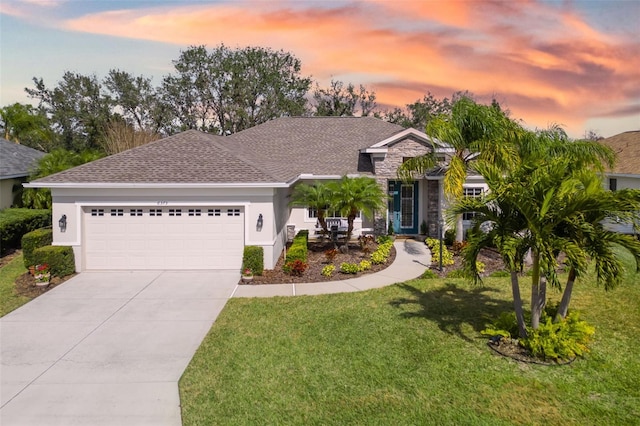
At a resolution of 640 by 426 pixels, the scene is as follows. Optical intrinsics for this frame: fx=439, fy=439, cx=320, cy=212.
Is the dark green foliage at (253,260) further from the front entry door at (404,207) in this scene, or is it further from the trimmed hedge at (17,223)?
the trimmed hedge at (17,223)

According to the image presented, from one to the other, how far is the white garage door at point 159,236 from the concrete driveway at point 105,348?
1136mm

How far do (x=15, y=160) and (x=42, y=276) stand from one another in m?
15.0

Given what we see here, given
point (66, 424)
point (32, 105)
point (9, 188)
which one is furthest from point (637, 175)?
point (32, 105)

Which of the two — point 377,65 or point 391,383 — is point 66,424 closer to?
point 391,383

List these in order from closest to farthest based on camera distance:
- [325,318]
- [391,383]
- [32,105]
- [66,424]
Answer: [66,424] < [391,383] < [325,318] < [32,105]

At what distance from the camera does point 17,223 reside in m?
17.4

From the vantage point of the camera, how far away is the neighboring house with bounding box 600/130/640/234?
20062mm

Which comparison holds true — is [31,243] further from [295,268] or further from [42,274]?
[295,268]

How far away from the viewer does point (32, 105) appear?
41.8 metres

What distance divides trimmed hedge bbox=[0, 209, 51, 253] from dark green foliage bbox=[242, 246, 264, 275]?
401 inches

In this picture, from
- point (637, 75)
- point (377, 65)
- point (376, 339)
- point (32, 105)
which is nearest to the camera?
point (376, 339)

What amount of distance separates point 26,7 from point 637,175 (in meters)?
24.7

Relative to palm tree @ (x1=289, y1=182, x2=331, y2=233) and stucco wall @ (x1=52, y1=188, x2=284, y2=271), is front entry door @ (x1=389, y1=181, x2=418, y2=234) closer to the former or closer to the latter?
palm tree @ (x1=289, y1=182, x2=331, y2=233)

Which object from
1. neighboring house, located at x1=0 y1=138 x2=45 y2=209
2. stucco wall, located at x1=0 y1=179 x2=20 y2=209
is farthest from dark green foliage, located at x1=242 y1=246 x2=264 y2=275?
stucco wall, located at x1=0 y1=179 x2=20 y2=209
